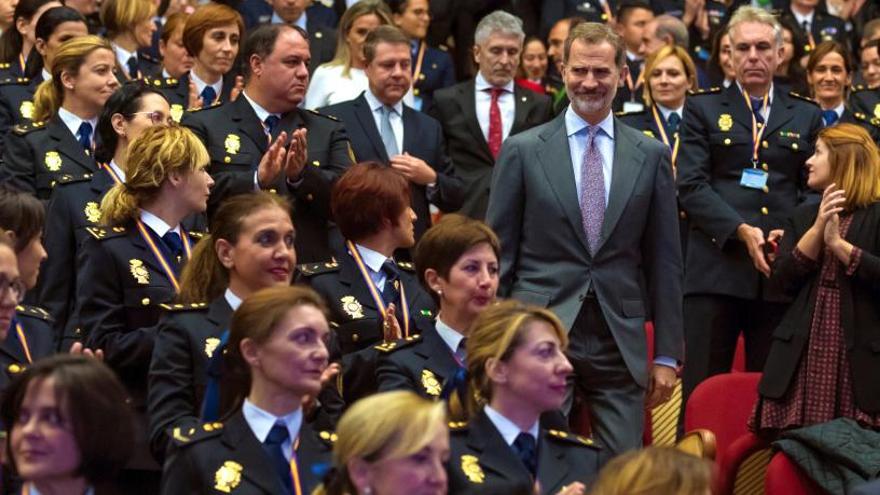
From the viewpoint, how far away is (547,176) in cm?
672

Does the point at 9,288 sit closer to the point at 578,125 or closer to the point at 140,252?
the point at 140,252

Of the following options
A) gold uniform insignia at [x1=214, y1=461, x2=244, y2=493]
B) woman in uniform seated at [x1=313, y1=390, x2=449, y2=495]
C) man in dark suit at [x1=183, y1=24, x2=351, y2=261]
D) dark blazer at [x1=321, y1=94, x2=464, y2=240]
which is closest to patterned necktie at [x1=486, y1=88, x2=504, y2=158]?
dark blazer at [x1=321, y1=94, x2=464, y2=240]

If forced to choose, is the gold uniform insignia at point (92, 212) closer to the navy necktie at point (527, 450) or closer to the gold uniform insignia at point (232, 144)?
the gold uniform insignia at point (232, 144)

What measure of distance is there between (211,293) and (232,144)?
5.74 feet

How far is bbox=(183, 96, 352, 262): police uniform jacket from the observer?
7.53 m

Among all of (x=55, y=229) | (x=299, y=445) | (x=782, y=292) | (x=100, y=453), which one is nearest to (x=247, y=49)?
(x=55, y=229)

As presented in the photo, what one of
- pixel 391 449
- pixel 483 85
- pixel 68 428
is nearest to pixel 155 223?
pixel 68 428

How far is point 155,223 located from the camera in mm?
6402

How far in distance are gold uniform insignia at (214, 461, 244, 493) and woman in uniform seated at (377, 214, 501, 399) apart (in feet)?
3.01

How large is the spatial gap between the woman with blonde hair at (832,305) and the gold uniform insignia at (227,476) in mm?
2852

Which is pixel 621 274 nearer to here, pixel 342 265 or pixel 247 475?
pixel 342 265

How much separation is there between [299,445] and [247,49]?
9.71 feet

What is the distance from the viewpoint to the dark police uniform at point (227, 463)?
509 cm

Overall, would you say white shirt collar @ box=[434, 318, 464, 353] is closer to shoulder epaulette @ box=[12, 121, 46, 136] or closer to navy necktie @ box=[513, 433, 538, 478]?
navy necktie @ box=[513, 433, 538, 478]
